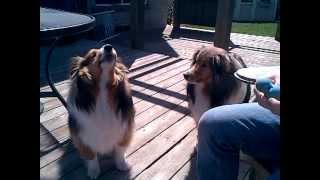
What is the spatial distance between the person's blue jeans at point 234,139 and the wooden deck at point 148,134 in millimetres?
334

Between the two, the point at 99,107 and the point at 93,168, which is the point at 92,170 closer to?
the point at 93,168

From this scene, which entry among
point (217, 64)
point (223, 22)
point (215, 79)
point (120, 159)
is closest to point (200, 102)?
point (215, 79)

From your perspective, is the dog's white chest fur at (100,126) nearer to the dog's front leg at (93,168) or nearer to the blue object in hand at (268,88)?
the dog's front leg at (93,168)

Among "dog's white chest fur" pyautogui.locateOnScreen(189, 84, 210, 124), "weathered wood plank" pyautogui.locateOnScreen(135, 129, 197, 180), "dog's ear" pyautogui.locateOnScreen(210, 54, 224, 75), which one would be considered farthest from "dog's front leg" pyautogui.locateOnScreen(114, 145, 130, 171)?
"dog's ear" pyautogui.locateOnScreen(210, 54, 224, 75)

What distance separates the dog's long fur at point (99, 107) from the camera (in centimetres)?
195

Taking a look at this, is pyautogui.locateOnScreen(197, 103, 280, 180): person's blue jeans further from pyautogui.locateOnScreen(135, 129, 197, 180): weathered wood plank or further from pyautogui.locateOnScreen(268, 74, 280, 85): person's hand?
pyautogui.locateOnScreen(135, 129, 197, 180): weathered wood plank

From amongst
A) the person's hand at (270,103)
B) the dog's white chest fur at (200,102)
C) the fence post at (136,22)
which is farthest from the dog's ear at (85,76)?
the fence post at (136,22)

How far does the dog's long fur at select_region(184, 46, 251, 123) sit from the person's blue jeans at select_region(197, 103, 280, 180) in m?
1.04

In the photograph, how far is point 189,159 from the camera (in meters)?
2.38

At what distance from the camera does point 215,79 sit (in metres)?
2.40

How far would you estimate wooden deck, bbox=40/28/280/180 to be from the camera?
2.21 m

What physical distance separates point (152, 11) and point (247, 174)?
761cm
